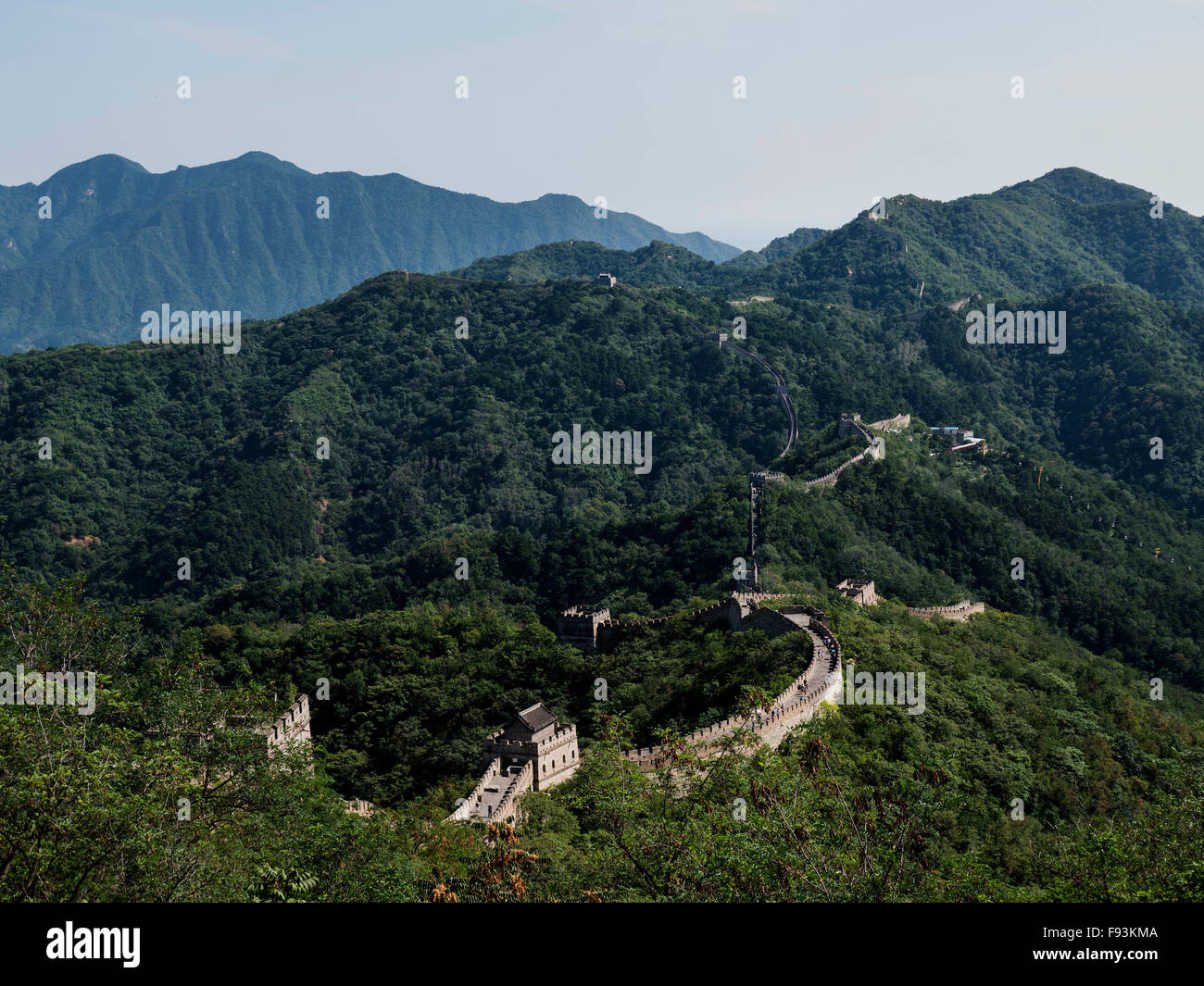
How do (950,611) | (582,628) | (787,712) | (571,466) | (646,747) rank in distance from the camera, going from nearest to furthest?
(787,712) < (646,747) < (582,628) < (950,611) < (571,466)

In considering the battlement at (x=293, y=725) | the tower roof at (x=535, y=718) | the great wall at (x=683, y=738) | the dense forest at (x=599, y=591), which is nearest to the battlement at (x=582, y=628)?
the great wall at (x=683, y=738)

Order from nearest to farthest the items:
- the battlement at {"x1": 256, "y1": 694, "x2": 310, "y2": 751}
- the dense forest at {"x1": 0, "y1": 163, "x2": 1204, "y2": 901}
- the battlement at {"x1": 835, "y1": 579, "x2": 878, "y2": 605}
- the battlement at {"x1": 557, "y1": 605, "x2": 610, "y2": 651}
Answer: the dense forest at {"x1": 0, "y1": 163, "x2": 1204, "y2": 901}, the battlement at {"x1": 256, "y1": 694, "x2": 310, "y2": 751}, the battlement at {"x1": 557, "y1": 605, "x2": 610, "y2": 651}, the battlement at {"x1": 835, "y1": 579, "x2": 878, "y2": 605}

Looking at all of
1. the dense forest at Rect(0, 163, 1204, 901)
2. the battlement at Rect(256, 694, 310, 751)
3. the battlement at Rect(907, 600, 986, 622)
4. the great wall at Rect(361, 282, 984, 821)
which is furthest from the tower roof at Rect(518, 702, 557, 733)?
the battlement at Rect(907, 600, 986, 622)

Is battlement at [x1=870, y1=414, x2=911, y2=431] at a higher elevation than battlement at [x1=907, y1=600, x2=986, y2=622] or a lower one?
higher

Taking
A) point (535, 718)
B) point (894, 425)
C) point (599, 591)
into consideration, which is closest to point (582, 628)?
point (599, 591)

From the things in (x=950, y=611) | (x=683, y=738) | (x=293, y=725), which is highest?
(x=683, y=738)

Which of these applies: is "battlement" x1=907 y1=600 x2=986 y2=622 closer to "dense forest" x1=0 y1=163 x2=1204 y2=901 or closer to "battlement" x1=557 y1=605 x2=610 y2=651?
"dense forest" x1=0 y1=163 x2=1204 y2=901

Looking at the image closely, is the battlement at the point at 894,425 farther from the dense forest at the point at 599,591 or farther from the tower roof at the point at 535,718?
the tower roof at the point at 535,718

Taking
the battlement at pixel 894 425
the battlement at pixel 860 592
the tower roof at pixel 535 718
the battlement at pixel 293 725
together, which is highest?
the battlement at pixel 894 425

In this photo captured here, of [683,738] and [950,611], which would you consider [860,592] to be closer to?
[950,611]

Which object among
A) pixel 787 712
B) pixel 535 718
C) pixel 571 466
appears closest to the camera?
pixel 787 712

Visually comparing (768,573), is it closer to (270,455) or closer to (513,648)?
(513,648)
